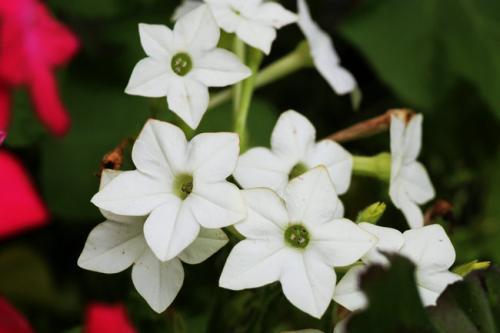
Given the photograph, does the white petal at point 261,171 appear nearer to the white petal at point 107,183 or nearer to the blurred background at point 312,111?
the white petal at point 107,183

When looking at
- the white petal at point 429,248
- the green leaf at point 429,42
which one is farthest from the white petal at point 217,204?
the green leaf at point 429,42

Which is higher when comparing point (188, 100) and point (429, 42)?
point (188, 100)

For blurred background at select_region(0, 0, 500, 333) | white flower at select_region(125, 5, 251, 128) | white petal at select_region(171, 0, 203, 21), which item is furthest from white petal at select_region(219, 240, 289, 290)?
blurred background at select_region(0, 0, 500, 333)

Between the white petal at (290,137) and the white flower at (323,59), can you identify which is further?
the white flower at (323,59)

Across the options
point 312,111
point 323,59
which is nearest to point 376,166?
point 323,59

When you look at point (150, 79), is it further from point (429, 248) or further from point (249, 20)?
point (429, 248)

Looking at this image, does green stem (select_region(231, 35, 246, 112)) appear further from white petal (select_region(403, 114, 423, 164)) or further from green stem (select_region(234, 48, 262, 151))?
white petal (select_region(403, 114, 423, 164))
